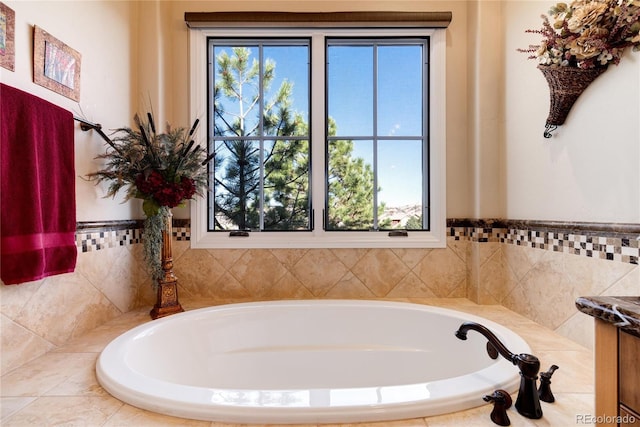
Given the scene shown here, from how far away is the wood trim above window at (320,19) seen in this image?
6.30 ft

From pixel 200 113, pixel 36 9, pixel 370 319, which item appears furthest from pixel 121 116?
pixel 370 319

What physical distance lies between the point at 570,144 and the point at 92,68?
2.28 m

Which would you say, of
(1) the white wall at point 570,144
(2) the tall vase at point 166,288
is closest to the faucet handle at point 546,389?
(1) the white wall at point 570,144

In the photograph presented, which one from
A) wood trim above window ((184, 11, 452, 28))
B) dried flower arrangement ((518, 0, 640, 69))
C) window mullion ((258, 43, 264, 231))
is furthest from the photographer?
window mullion ((258, 43, 264, 231))

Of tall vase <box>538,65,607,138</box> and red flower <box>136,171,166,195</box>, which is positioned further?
red flower <box>136,171,166,195</box>

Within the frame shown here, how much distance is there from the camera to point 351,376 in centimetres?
165

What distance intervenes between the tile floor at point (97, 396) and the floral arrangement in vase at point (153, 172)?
1.79 feet

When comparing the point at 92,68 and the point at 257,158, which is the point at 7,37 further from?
the point at 257,158

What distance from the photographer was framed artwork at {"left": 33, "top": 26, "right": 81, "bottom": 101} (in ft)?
4.05

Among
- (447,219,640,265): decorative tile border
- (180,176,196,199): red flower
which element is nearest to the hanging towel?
(180,176,196,199): red flower

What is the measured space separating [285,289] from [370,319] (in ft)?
1.85

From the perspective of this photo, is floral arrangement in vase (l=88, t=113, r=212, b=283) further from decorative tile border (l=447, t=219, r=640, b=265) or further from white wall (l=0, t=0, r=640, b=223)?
decorative tile border (l=447, t=219, r=640, b=265)

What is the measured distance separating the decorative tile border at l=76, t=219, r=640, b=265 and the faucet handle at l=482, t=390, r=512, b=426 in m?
0.76

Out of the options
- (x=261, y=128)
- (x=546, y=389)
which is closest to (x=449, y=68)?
(x=261, y=128)
